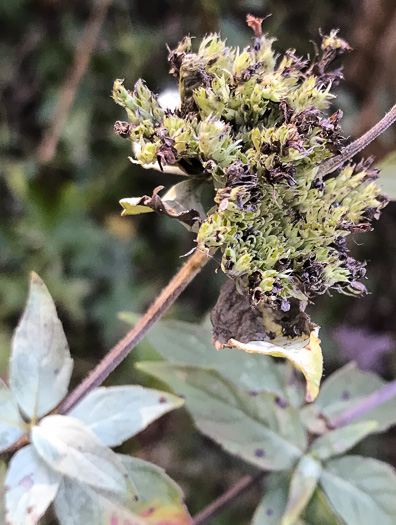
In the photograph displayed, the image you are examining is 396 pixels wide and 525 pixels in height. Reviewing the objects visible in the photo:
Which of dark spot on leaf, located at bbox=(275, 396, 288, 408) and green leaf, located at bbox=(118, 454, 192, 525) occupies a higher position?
dark spot on leaf, located at bbox=(275, 396, 288, 408)

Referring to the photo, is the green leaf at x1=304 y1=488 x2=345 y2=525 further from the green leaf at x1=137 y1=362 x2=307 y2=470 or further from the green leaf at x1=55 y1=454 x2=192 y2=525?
the green leaf at x1=55 y1=454 x2=192 y2=525

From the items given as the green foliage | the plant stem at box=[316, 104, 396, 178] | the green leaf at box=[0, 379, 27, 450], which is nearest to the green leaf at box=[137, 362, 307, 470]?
the green foliage

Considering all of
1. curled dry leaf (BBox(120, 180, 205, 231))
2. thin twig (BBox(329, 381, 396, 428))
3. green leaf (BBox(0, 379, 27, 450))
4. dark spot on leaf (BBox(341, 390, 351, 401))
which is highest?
curled dry leaf (BBox(120, 180, 205, 231))

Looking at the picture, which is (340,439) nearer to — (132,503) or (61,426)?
(132,503)

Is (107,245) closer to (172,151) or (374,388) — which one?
(374,388)

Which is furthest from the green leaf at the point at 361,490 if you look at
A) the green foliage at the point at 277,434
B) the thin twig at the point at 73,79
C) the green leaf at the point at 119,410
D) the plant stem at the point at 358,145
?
the thin twig at the point at 73,79

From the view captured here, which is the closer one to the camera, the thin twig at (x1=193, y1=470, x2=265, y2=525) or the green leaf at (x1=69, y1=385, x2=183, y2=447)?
the green leaf at (x1=69, y1=385, x2=183, y2=447)

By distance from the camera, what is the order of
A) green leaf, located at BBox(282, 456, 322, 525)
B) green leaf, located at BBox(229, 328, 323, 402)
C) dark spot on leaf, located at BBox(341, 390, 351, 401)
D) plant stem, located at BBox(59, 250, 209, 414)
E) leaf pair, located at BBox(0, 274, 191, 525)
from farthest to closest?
dark spot on leaf, located at BBox(341, 390, 351, 401)
green leaf, located at BBox(282, 456, 322, 525)
leaf pair, located at BBox(0, 274, 191, 525)
plant stem, located at BBox(59, 250, 209, 414)
green leaf, located at BBox(229, 328, 323, 402)
